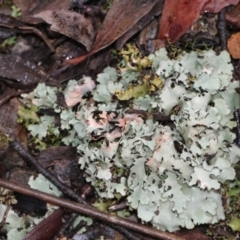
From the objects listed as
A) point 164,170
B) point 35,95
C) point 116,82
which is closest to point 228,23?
point 116,82

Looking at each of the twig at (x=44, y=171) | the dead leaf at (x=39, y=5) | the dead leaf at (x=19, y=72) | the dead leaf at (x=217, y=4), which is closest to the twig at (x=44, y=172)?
the twig at (x=44, y=171)

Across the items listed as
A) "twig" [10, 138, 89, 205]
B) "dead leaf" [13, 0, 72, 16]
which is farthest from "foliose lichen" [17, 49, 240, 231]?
"dead leaf" [13, 0, 72, 16]

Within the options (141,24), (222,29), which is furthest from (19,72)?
(222,29)

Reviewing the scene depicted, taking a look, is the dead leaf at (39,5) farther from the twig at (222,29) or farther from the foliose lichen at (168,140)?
the twig at (222,29)

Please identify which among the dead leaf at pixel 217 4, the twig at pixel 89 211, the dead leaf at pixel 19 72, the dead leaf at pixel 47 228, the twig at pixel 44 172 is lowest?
the dead leaf at pixel 47 228

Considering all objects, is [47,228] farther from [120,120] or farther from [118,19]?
[118,19]

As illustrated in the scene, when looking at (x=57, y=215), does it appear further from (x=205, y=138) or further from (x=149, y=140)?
(x=205, y=138)

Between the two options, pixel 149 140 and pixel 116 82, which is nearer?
pixel 149 140

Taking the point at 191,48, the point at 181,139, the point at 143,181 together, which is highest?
the point at 191,48
